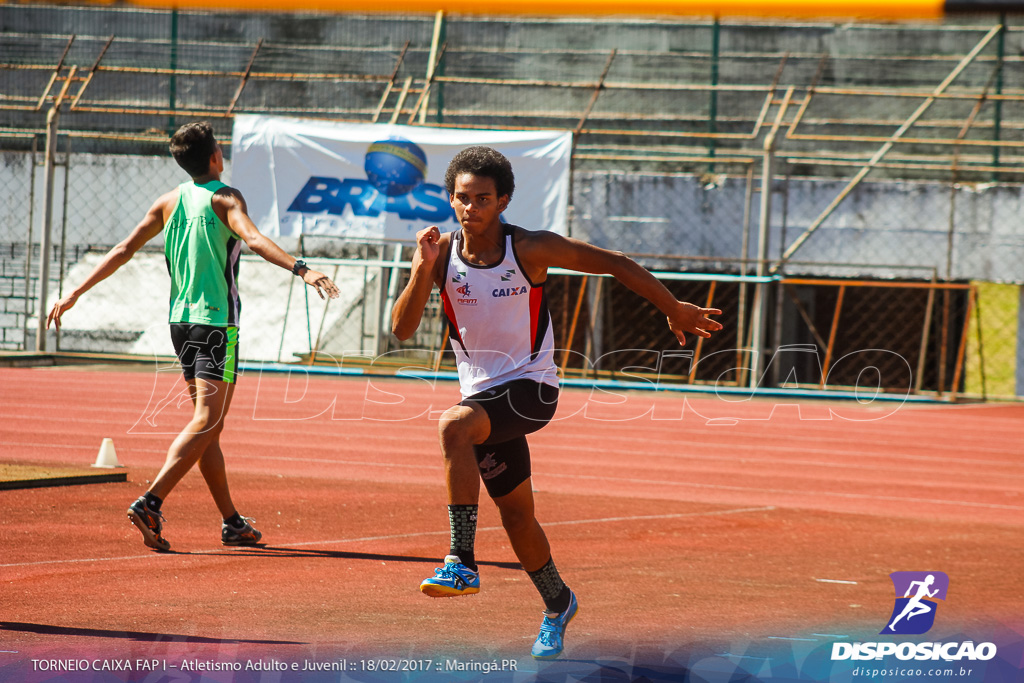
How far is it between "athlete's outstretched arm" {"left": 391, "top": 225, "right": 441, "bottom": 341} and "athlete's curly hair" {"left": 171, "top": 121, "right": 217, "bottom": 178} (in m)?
2.52

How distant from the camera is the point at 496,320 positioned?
16.2ft

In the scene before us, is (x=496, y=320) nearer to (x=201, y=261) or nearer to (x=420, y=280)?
(x=420, y=280)

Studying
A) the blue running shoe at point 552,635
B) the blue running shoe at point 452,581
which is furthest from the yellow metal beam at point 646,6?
the blue running shoe at point 552,635

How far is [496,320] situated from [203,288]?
265 centimetres

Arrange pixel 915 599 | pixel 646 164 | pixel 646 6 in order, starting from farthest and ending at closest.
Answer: pixel 646 164, pixel 915 599, pixel 646 6

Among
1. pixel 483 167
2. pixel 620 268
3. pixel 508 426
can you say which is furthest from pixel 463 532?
pixel 483 167

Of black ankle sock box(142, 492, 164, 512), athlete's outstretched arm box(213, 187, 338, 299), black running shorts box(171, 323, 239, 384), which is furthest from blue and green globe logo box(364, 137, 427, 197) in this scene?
black ankle sock box(142, 492, 164, 512)

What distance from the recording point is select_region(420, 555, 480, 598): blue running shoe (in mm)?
4570

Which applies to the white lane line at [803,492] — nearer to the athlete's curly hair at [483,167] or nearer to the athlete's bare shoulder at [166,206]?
the athlete's bare shoulder at [166,206]

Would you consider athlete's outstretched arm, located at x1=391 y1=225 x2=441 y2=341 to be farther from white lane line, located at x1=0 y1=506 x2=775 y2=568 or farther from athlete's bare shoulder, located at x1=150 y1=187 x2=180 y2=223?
athlete's bare shoulder, located at x1=150 y1=187 x2=180 y2=223

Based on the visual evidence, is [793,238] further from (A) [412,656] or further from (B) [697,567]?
(A) [412,656]

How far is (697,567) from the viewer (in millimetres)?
6918

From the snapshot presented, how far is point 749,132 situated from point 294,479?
47.1 feet

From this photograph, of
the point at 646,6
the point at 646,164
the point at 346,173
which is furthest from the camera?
the point at 646,164
